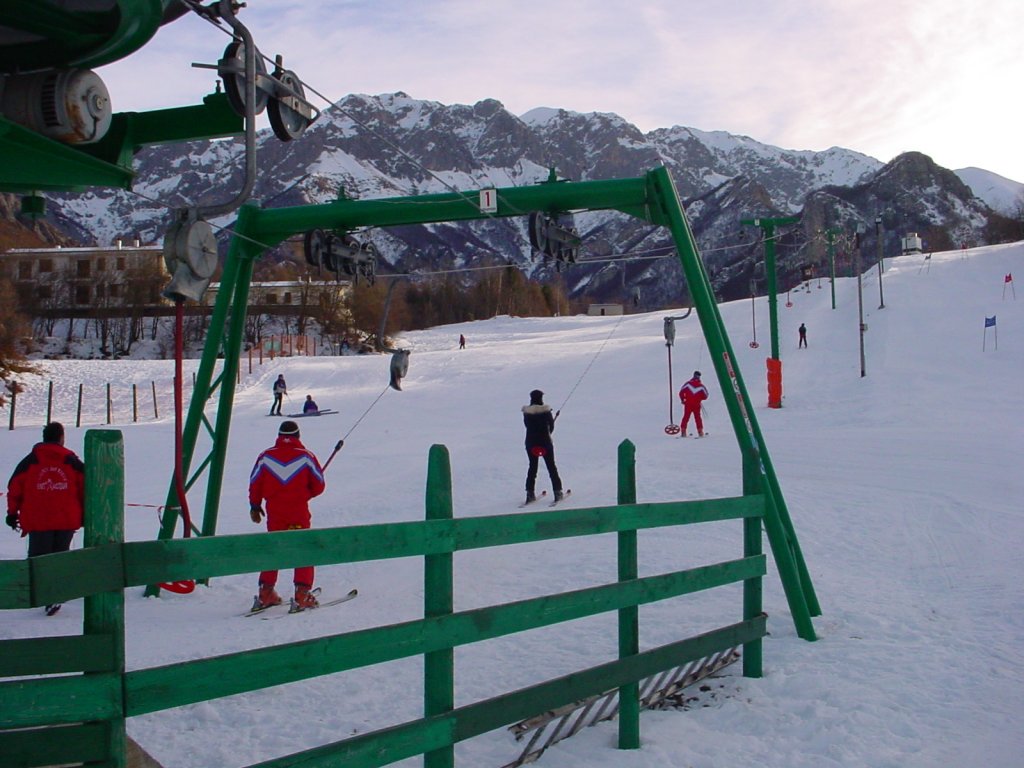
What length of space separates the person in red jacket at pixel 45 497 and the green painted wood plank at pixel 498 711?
5.79 m

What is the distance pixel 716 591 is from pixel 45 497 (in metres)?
5.98

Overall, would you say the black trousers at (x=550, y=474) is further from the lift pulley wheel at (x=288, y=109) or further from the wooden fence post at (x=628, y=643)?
the wooden fence post at (x=628, y=643)

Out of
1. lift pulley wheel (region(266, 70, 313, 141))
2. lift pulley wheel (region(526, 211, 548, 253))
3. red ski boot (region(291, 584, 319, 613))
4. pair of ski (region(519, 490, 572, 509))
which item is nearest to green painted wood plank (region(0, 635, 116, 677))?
lift pulley wheel (region(266, 70, 313, 141))

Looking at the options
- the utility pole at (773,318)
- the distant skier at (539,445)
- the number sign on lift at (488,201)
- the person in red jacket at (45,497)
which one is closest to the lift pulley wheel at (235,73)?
the number sign on lift at (488,201)

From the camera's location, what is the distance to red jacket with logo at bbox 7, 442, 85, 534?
8500 millimetres

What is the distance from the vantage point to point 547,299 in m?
121

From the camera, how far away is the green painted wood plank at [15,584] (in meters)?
2.45

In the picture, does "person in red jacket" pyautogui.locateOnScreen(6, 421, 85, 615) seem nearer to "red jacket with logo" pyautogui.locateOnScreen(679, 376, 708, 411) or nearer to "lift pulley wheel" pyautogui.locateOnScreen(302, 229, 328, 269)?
"lift pulley wheel" pyautogui.locateOnScreen(302, 229, 328, 269)

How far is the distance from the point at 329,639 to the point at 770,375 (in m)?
26.9

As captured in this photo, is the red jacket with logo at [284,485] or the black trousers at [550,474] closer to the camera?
the red jacket with logo at [284,485]

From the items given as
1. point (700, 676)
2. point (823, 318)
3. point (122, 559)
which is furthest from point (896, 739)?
point (823, 318)

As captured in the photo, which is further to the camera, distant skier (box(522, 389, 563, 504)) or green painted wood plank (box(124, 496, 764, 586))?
distant skier (box(522, 389, 563, 504))

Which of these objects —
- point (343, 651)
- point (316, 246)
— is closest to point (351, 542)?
point (343, 651)

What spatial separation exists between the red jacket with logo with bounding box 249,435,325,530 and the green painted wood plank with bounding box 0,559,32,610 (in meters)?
6.23
